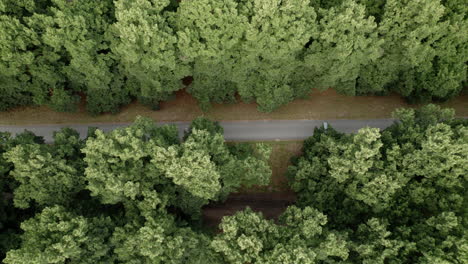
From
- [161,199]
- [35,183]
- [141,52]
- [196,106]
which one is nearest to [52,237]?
[35,183]

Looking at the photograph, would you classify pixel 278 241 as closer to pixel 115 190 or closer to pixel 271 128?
pixel 115 190

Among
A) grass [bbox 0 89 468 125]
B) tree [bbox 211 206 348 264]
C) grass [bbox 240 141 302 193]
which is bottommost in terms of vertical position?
tree [bbox 211 206 348 264]

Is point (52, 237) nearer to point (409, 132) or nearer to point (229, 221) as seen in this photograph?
point (229, 221)

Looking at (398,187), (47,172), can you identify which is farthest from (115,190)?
(398,187)

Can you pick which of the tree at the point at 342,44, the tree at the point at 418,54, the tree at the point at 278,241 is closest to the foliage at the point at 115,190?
the tree at the point at 278,241

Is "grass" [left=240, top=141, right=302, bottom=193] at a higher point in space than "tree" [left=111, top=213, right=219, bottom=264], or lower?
higher

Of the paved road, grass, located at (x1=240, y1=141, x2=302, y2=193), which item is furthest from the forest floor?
the paved road

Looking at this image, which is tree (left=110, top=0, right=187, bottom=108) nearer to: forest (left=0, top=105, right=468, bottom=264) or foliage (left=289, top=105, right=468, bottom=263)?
forest (left=0, top=105, right=468, bottom=264)
